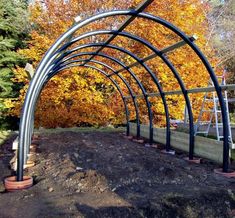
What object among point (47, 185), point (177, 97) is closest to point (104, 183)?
point (47, 185)

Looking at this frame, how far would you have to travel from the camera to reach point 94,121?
12.9 meters

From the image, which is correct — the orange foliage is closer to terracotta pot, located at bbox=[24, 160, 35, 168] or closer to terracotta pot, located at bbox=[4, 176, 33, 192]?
terracotta pot, located at bbox=[24, 160, 35, 168]

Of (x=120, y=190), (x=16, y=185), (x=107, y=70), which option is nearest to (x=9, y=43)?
(x=107, y=70)

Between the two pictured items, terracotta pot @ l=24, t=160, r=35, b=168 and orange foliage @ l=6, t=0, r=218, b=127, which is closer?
terracotta pot @ l=24, t=160, r=35, b=168

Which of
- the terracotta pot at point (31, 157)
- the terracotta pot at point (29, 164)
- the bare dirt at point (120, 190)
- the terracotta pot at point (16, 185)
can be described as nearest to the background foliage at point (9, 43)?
the terracotta pot at point (31, 157)

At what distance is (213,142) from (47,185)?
123 inches

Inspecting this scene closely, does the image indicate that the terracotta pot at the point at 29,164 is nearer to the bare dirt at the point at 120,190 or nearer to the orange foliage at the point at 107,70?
the bare dirt at the point at 120,190

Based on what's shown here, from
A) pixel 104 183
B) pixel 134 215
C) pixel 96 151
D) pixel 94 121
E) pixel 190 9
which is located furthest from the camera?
pixel 94 121

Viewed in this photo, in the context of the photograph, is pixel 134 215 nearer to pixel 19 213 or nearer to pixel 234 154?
pixel 19 213

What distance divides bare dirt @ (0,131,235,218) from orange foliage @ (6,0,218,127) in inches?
239

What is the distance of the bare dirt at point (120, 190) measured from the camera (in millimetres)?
3006

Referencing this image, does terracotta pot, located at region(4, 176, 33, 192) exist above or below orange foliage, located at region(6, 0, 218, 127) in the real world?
below

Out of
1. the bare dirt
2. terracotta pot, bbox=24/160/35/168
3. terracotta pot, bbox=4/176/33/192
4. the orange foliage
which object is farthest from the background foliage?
terracotta pot, bbox=4/176/33/192

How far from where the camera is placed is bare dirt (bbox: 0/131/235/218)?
3.01 metres
